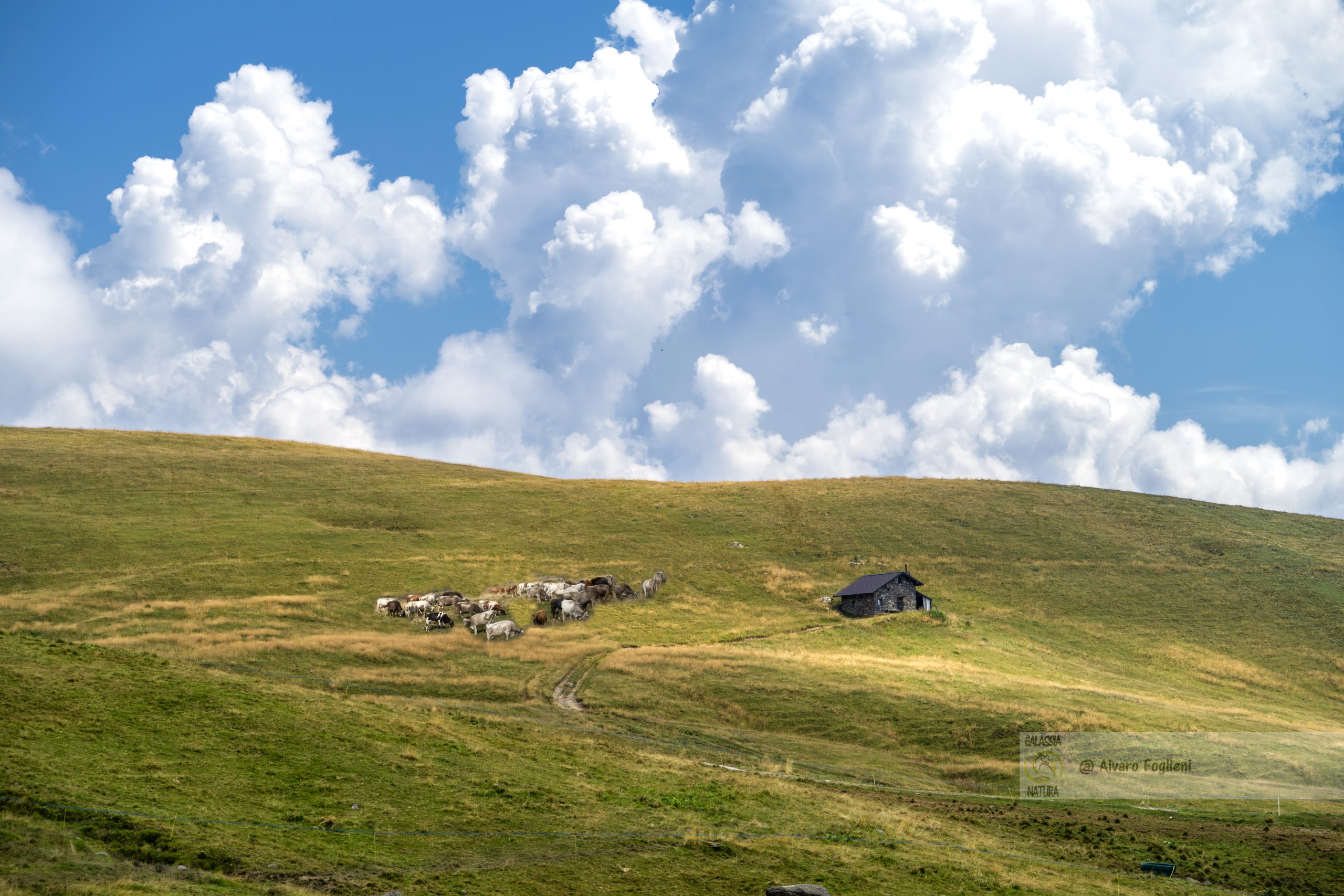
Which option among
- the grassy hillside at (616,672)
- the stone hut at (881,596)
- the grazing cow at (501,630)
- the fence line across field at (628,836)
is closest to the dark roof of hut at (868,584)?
the stone hut at (881,596)

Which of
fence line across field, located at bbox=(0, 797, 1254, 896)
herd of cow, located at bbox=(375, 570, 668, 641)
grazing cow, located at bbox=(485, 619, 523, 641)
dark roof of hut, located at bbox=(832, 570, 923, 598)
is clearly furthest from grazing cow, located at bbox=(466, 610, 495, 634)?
fence line across field, located at bbox=(0, 797, 1254, 896)

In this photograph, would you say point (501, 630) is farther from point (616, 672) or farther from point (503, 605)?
point (616, 672)

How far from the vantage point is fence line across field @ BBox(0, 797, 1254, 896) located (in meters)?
19.5

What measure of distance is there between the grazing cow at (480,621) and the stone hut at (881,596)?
98.7 ft

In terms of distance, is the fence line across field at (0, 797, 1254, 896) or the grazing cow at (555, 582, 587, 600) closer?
the fence line across field at (0, 797, 1254, 896)

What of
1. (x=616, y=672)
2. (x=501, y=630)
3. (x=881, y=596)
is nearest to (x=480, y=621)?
(x=501, y=630)

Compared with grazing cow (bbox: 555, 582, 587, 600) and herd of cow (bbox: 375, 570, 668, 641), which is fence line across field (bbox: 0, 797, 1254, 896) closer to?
herd of cow (bbox: 375, 570, 668, 641)

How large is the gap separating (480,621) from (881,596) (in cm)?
3359

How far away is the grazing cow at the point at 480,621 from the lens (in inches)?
2341

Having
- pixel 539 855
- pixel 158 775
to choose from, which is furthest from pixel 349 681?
pixel 539 855

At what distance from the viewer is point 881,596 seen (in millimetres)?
74875

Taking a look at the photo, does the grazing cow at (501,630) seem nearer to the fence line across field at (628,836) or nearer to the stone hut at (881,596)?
the stone hut at (881,596)

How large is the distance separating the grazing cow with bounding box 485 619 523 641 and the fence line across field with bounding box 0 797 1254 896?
34.9 m

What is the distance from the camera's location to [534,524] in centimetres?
8700
